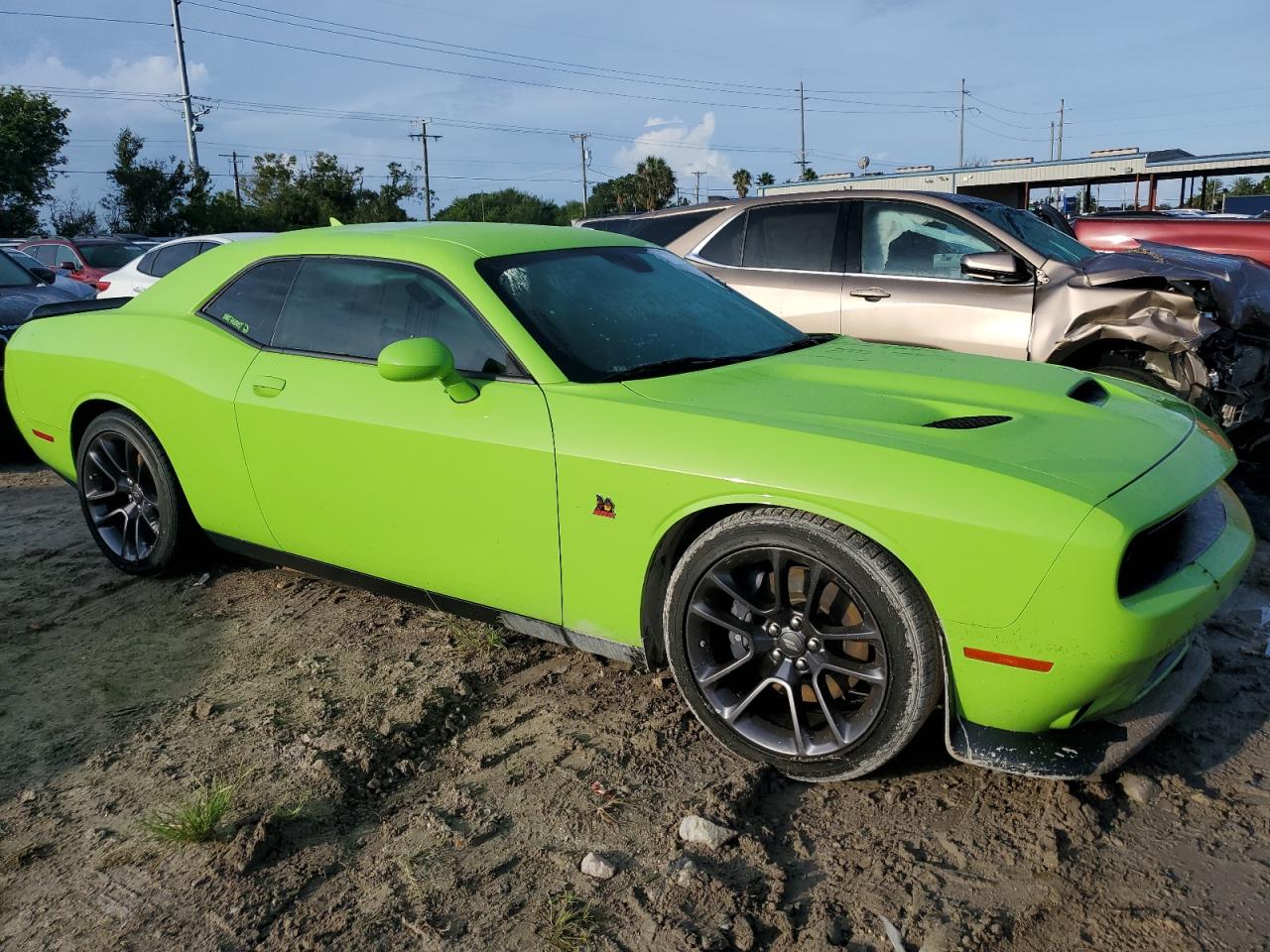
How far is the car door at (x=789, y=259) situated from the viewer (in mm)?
6133

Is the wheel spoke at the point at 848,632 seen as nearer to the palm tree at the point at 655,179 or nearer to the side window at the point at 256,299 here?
the side window at the point at 256,299

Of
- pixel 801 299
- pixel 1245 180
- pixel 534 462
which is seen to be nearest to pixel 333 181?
pixel 801 299

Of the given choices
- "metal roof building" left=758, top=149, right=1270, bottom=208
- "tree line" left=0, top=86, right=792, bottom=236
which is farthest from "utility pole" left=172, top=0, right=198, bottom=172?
"metal roof building" left=758, top=149, right=1270, bottom=208

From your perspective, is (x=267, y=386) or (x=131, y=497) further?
(x=131, y=497)

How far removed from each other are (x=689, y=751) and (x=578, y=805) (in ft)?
1.35

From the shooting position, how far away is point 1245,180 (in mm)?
66125

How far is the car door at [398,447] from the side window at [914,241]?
11.6 feet

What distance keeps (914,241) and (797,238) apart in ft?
2.44

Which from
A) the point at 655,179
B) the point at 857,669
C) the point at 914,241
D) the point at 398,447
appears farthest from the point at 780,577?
the point at 655,179

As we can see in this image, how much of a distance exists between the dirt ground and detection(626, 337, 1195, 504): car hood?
2.94 feet

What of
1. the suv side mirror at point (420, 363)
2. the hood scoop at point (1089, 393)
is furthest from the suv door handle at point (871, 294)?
the suv side mirror at point (420, 363)

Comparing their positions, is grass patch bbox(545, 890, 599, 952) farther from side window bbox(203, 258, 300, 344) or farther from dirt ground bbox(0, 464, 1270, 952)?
side window bbox(203, 258, 300, 344)

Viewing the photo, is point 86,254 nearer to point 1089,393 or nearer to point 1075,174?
point 1089,393

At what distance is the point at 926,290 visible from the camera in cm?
583
